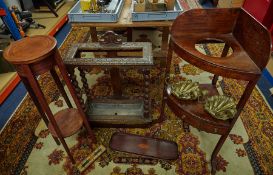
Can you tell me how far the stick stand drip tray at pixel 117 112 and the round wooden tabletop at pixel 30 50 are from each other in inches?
31.1

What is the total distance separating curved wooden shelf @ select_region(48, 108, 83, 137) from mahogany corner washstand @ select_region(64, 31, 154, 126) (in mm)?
116

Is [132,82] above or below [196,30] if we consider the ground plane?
below

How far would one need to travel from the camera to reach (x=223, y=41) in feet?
4.18

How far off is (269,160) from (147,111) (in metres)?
1.03

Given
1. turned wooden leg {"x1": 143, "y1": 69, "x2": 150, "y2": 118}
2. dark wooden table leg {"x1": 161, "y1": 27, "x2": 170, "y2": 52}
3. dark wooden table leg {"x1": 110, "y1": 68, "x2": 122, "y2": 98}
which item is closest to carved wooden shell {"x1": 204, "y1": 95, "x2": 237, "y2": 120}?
turned wooden leg {"x1": 143, "y1": 69, "x2": 150, "y2": 118}

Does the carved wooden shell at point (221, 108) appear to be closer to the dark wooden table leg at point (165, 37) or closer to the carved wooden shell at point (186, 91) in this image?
the carved wooden shell at point (186, 91)

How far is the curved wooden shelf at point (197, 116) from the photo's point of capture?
1240mm

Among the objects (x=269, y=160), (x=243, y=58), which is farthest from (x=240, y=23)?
(x=269, y=160)

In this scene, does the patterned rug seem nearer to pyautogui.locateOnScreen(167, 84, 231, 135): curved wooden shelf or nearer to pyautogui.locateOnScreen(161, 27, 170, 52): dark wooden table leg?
pyautogui.locateOnScreen(167, 84, 231, 135): curved wooden shelf

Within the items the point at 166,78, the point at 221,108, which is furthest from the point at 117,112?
the point at 221,108

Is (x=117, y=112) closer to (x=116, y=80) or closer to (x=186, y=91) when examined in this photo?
(x=116, y=80)

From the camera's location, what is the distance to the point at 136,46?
1.45 meters

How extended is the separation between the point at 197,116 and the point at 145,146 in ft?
1.72

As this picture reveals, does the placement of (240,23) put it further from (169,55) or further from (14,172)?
(14,172)
